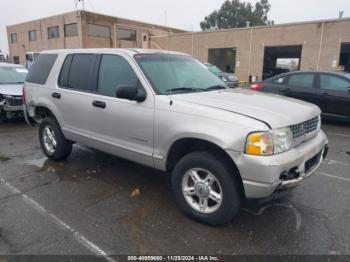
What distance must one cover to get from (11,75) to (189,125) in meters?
8.25

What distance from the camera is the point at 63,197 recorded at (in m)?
3.84

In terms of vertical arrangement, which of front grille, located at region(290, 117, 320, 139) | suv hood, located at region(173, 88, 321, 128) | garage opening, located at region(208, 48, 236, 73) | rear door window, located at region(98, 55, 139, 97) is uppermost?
garage opening, located at region(208, 48, 236, 73)

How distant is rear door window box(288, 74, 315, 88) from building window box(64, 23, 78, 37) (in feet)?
107

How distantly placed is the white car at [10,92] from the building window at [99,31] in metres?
28.8

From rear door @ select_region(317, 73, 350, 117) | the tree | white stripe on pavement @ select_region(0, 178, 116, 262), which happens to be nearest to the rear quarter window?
white stripe on pavement @ select_region(0, 178, 116, 262)

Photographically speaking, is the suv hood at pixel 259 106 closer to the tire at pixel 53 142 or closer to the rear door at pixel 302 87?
the tire at pixel 53 142

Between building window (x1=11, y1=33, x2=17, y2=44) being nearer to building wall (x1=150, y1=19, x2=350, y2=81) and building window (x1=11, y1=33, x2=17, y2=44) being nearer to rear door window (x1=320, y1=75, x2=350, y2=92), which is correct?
building wall (x1=150, y1=19, x2=350, y2=81)

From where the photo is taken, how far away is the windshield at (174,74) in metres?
3.61

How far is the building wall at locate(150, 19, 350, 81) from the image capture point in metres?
23.1

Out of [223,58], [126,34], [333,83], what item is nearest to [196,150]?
[333,83]

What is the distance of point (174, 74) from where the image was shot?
387 centimetres

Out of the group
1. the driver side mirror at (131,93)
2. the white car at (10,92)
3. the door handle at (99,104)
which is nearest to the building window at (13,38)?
the white car at (10,92)

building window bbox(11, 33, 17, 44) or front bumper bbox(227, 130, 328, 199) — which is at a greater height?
building window bbox(11, 33, 17, 44)

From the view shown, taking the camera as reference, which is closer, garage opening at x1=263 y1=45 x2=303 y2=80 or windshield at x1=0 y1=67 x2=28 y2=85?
windshield at x1=0 y1=67 x2=28 y2=85
